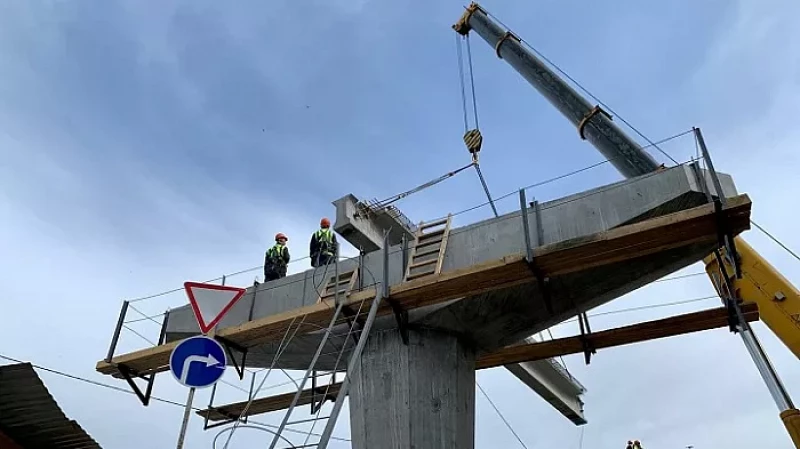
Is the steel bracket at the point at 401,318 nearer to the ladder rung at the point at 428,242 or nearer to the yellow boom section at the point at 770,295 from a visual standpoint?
the ladder rung at the point at 428,242

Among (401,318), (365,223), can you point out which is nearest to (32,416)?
(401,318)

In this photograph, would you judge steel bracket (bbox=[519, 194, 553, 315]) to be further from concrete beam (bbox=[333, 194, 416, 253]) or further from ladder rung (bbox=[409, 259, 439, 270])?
concrete beam (bbox=[333, 194, 416, 253])

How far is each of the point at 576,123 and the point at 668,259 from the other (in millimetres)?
5790

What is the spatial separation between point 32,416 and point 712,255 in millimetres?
10450

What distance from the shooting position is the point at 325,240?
12.9 metres

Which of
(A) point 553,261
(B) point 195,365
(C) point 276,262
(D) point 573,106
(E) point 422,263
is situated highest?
(D) point 573,106

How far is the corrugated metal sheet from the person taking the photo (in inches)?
256

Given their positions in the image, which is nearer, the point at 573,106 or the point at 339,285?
the point at 339,285

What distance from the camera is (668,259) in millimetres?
9703

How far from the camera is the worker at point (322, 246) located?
41.3 feet

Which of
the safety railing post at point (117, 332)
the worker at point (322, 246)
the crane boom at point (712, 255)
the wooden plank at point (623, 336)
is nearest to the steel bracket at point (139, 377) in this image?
the safety railing post at point (117, 332)

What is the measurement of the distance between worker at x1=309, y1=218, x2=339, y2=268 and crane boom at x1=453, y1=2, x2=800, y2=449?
5.72 metres

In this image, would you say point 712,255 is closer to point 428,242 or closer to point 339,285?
point 428,242

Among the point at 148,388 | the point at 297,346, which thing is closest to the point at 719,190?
the point at 297,346
